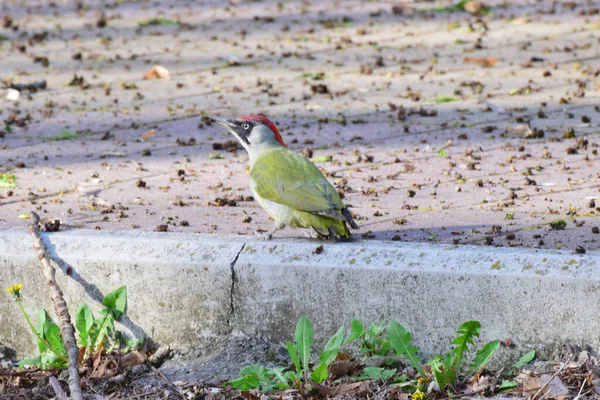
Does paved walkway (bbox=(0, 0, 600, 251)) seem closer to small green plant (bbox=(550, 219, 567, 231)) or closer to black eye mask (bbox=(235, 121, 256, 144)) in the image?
small green plant (bbox=(550, 219, 567, 231))

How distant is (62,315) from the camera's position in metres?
3.97

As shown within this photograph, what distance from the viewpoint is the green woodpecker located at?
13.5 feet

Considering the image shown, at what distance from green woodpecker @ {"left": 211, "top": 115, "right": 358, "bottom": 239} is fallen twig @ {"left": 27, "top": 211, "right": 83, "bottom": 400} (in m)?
0.88

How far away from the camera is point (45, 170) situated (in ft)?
20.7

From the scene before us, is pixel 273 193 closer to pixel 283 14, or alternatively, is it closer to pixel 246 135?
pixel 246 135

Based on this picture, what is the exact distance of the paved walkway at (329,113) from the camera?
17.1ft

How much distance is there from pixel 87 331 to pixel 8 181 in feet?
7.16

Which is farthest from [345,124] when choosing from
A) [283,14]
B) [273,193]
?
[283,14]

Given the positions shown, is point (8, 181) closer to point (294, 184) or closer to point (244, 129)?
point (244, 129)

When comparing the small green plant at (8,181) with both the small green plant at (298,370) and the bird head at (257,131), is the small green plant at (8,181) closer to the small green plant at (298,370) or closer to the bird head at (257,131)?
the bird head at (257,131)

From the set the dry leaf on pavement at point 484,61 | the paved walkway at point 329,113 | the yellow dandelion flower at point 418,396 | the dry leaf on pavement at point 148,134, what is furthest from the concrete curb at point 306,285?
the dry leaf on pavement at point 484,61

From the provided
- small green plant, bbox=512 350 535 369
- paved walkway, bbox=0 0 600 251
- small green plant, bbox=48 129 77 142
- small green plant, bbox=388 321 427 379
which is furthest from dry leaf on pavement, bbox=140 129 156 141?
small green plant, bbox=512 350 535 369

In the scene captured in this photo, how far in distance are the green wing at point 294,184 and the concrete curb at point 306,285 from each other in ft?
0.58

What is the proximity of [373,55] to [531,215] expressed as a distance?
491 cm
